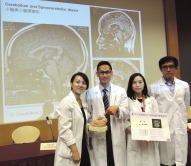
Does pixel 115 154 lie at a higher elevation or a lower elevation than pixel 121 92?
lower

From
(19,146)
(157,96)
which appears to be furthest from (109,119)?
(19,146)

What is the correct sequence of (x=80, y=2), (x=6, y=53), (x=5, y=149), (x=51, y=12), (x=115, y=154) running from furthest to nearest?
(x=80, y=2)
(x=51, y=12)
(x=6, y=53)
(x=5, y=149)
(x=115, y=154)

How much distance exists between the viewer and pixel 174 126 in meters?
2.07

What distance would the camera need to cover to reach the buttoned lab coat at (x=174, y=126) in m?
2.05

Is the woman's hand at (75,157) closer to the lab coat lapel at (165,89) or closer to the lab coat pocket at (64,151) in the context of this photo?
the lab coat pocket at (64,151)

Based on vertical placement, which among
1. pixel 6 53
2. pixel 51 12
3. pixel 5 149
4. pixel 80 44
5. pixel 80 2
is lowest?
pixel 5 149

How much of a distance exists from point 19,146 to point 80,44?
2.05m

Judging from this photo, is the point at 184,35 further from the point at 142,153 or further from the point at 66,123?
the point at 66,123

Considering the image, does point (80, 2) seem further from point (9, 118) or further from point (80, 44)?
point (9, 118)

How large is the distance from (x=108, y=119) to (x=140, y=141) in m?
0.37

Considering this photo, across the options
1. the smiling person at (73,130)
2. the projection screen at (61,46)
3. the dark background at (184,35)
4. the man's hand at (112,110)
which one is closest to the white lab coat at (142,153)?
the man's hand at (112,110)

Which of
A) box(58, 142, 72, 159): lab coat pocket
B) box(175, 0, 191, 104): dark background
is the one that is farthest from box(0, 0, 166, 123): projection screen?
box(58, 142, 72, 159): lab coat pocket

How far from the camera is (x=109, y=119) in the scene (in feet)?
6.16

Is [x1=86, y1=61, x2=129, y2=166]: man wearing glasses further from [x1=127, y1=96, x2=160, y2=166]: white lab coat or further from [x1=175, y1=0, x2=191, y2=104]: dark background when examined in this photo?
[x1=175, y1=0, x2=191, y2=104]: dark background
